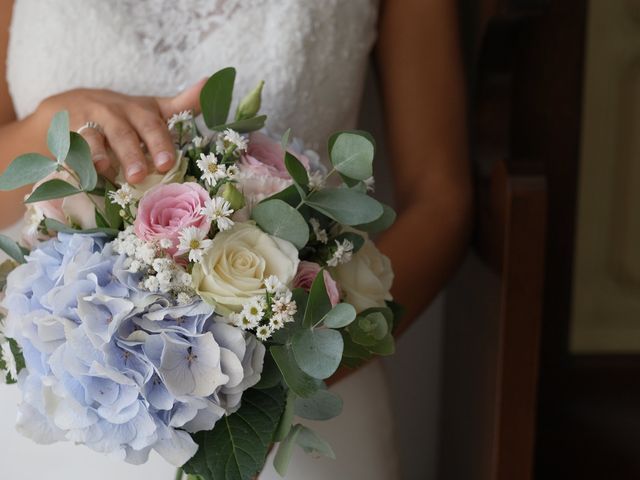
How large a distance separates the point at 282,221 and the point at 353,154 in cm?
7

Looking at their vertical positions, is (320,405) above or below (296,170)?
below

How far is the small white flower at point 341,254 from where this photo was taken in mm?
598

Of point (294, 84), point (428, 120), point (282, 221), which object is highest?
point (282, 221)

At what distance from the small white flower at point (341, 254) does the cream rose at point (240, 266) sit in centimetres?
5

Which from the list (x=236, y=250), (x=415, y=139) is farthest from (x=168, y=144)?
(x=415, y=139)

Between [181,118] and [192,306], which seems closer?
[192,306]

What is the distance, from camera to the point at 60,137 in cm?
57

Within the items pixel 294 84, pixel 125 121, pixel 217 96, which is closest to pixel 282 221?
pixel 217 96

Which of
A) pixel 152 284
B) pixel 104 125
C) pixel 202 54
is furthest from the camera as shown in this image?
pixel 202 54

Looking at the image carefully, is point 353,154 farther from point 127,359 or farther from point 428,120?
point 428,120

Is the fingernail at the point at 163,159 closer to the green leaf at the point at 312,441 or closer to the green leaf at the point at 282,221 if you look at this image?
the green leaf at the point at 282,221

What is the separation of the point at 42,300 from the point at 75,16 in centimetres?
52

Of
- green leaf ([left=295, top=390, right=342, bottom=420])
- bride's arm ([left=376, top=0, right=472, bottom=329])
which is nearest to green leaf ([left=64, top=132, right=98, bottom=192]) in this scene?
green leaf ([left=295, top=390, right=342, bottom=420])

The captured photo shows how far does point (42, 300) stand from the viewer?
0.55 meters
